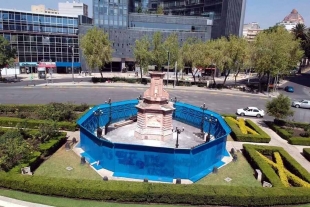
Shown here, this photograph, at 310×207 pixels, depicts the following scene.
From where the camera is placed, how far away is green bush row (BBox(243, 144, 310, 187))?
18.7 m

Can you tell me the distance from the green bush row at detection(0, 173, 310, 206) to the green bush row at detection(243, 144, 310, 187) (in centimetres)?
210

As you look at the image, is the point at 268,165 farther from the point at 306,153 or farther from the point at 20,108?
the point at 20,108

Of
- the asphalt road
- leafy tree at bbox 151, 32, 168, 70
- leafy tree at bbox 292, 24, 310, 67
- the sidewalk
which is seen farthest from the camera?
leafy tree at bbox 292, 24, 310, 67

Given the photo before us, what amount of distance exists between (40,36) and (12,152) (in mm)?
62834

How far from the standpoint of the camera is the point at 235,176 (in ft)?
67.8

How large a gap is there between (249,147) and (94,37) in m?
46.4

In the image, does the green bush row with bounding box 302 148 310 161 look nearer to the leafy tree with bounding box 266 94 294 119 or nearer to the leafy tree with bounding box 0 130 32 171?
the leafy tree with bounding box 266 94 294 119

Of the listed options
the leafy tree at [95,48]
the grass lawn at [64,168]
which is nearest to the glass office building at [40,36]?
the leafy tree at [95,48]

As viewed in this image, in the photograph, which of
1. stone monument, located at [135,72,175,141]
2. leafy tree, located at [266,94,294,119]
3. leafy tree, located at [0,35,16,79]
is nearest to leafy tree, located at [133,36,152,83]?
leafy tree, located at [0,35,16,79]

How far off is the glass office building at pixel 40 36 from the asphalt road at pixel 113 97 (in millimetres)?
24101

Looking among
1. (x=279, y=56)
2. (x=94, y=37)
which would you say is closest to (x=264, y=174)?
(x=279, y=56)

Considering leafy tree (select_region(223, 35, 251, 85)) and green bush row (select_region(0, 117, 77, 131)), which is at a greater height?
leafy tree (select_region(223, 35, 251, 85))

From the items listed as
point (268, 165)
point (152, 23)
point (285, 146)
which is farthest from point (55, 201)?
point (152, 23)

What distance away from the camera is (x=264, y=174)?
1944 cm
